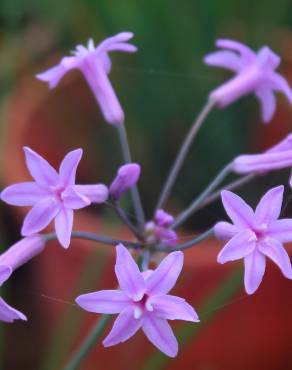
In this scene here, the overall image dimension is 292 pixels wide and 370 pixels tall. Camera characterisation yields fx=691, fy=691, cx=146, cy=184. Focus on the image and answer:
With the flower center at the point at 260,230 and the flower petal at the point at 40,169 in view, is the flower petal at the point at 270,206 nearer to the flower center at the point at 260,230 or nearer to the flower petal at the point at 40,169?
the flower center at the point at 260,230

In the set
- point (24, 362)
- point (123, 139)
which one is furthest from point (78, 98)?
point (123, 139)

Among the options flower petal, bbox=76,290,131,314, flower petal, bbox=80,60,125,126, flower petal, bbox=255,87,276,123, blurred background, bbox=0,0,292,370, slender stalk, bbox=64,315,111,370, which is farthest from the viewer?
blurred background, bbox=0,0,292,370

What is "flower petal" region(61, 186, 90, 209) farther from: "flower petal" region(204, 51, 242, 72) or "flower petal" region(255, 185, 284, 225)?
"flower petal" region(204, 51, 242, 72)

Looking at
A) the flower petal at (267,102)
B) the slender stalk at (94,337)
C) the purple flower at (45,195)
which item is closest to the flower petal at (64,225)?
the purple flower at (45,195)

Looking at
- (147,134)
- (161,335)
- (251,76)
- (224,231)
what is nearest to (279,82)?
(251,76)

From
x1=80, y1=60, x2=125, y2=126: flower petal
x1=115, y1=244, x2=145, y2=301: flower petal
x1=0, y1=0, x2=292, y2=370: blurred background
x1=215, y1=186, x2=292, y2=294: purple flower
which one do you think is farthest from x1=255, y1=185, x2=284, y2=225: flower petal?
x1=0, y1=0, x2=292, y2=370: blurred background

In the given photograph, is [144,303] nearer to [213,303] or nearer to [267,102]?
[213,303]
